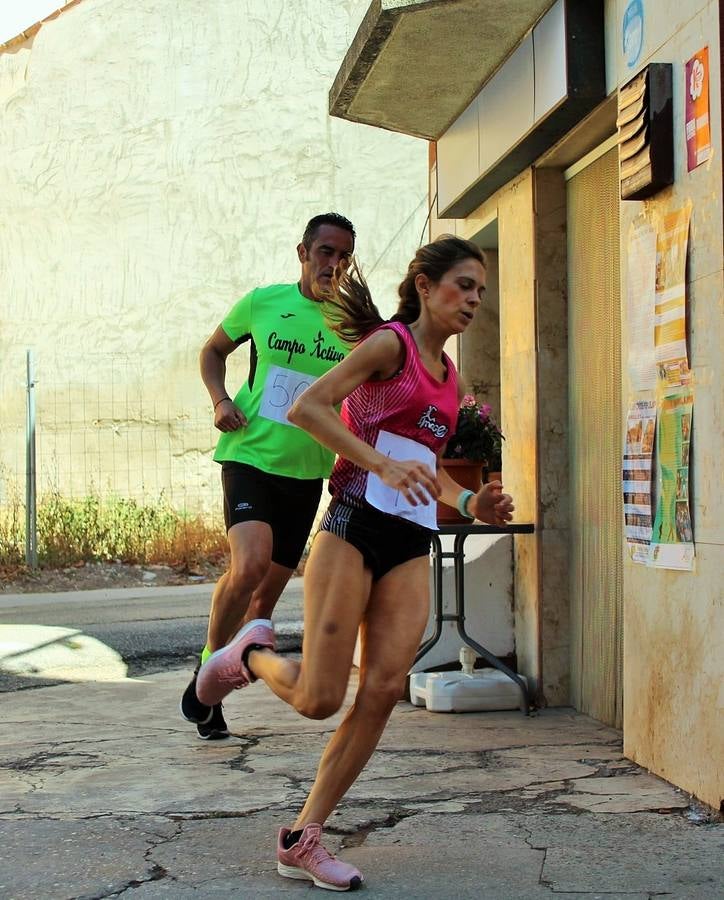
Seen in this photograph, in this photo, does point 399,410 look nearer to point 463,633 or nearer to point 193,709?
point 193,709

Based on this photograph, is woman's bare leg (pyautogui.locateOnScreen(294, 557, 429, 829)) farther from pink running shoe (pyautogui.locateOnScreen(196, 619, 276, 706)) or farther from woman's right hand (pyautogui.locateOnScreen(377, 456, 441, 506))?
pink running shoe (pyautogui.locateOnScreen(196, 619, 276, 706))

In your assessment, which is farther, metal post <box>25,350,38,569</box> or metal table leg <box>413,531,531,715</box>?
metal post <box>25,350,38,569</box>

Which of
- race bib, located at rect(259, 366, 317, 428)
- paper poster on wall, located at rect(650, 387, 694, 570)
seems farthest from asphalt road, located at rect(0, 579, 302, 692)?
paper poster on wall, located at rect(650, 387, 694, 570)

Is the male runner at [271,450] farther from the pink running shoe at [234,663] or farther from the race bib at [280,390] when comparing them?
the pink running shoe at [234,663]

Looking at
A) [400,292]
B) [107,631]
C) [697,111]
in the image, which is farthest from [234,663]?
[107,631]

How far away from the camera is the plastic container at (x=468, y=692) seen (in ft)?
21.3

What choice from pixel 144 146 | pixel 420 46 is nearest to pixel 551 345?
pixel 420 46

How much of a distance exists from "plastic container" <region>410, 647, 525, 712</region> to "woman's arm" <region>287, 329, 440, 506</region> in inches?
120

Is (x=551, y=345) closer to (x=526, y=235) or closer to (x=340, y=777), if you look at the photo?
(x=526, y=235)

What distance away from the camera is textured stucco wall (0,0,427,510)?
1823cm

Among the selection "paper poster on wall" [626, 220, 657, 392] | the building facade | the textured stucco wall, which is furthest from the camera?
the textured stucco wall

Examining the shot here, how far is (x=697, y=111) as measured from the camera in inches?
179

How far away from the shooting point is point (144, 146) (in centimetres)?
1841

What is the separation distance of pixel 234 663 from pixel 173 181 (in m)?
15.0
